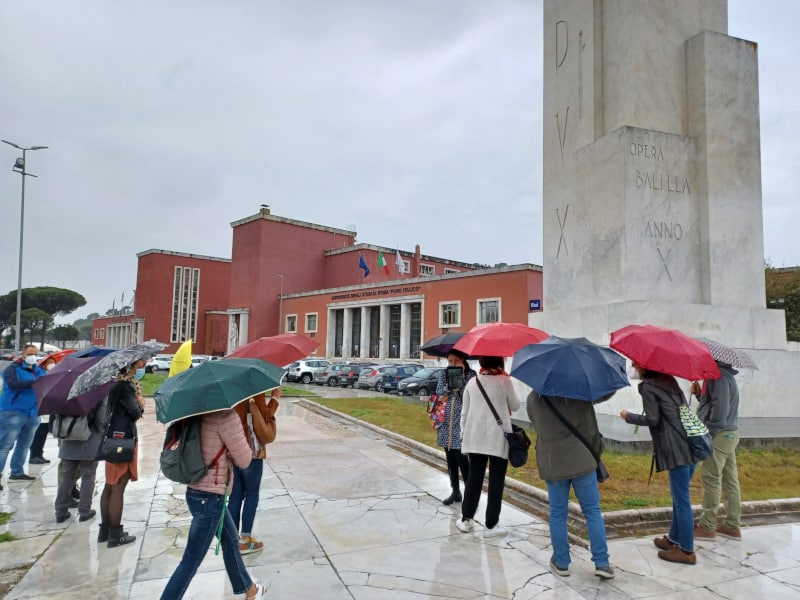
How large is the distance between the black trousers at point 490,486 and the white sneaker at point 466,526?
5 centimetres

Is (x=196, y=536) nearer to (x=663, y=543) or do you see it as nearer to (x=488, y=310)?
(x=663, y=543)

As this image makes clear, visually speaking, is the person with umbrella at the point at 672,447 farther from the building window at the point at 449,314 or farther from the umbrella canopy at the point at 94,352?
the building window at the point at 449,314

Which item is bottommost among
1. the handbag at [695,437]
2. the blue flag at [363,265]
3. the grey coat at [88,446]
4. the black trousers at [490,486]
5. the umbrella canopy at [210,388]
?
the black trousers at [490,486]

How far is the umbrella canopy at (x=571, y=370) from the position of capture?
366 centimetres

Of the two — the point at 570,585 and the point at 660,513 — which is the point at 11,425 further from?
the point at 660,513

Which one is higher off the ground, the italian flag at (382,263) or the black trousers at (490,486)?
the italian flag at (382,263)

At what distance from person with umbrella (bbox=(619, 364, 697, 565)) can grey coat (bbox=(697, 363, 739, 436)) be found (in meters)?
0.67

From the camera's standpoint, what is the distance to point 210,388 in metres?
3.04

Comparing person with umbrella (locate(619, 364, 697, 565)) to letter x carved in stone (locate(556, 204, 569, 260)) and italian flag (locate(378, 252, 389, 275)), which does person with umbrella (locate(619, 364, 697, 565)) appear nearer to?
letter x carved in stone (locate(556, 204, 569, 260))

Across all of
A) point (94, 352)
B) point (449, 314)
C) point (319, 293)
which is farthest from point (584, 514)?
point (319, 293)

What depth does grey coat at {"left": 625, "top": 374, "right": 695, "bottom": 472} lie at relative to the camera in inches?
161

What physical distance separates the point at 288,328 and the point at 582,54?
1549 inches

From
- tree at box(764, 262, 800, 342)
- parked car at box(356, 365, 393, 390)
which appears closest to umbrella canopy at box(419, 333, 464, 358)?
parked car at box(356, 365, 393, 390)

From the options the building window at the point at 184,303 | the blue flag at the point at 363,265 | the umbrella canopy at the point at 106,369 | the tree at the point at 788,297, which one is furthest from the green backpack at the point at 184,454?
the building window at the point at 184,303
